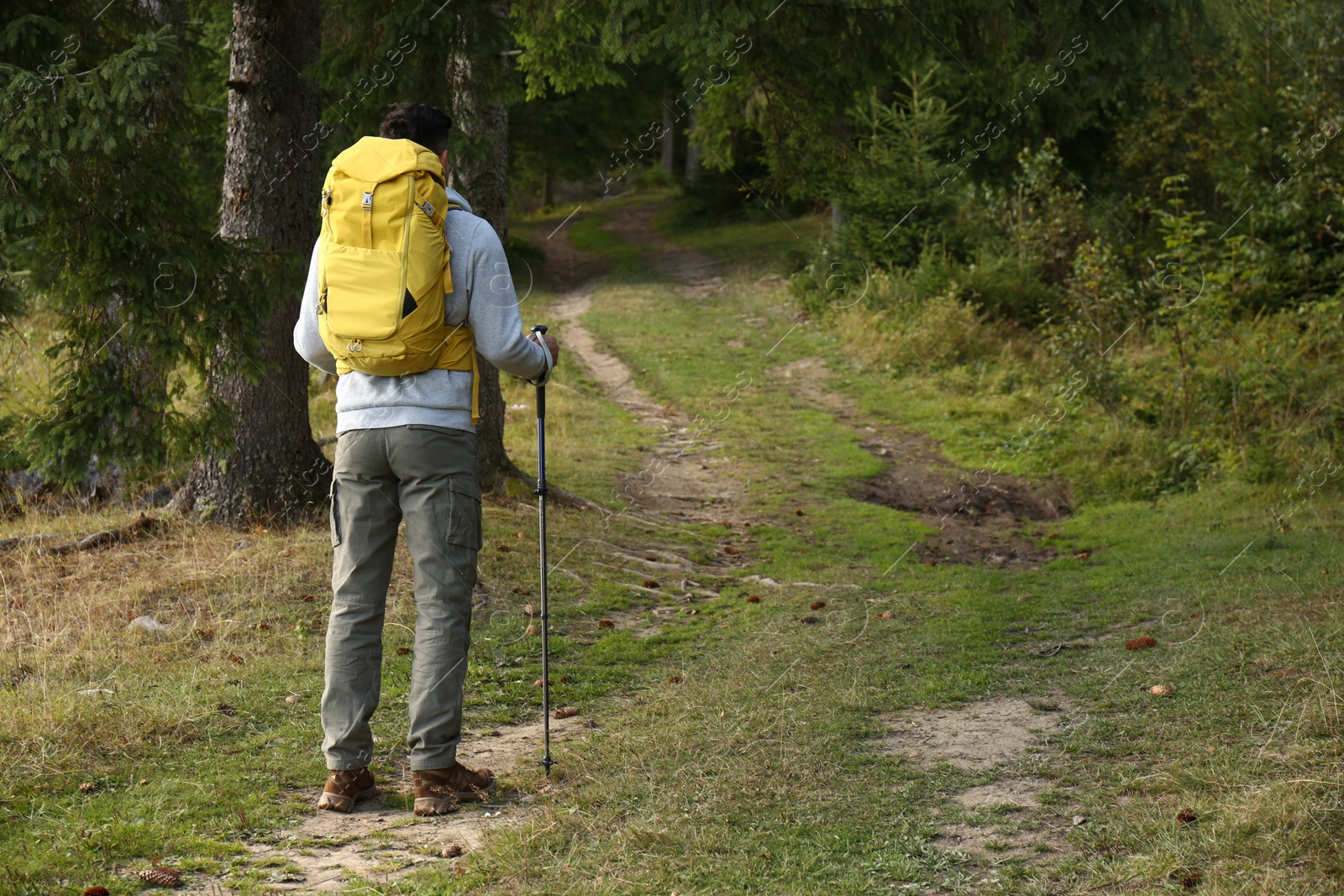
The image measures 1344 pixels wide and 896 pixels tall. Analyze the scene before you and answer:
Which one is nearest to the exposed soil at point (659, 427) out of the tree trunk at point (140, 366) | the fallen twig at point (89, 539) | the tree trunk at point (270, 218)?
the tree trunk at point (270, 218)

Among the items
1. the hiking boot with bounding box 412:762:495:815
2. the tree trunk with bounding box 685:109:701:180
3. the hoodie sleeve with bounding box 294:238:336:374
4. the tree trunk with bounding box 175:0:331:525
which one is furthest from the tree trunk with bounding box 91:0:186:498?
the tree trunk with bounding box 685:109:701:180

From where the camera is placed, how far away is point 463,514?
403 cm

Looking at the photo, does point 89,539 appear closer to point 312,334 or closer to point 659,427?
point 312,334

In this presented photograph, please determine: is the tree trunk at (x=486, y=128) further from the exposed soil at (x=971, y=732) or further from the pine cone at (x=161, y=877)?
the pine cone at (x=161, y=877)

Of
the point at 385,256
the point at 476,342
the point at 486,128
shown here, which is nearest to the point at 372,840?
the point at 476,342

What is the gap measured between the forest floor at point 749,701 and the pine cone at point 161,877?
0.17ft

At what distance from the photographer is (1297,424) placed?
987 cm

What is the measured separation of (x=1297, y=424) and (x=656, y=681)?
6.97 metres

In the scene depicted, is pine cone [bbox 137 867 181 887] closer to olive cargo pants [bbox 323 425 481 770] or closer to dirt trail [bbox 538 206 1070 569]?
olive cargo pants [bbox 323 425 481 770]

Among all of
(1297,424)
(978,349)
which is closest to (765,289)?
(978,349)

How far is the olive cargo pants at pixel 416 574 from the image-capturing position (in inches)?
157

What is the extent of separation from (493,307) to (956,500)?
23.9ft

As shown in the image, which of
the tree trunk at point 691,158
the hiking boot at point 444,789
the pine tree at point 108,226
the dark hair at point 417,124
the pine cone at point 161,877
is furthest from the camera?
the tree trunk at point 691,158

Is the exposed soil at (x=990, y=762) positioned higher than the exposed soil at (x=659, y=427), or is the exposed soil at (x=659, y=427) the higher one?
the exposed soil at (x=659, y=427)
